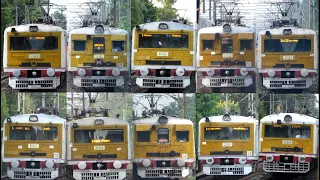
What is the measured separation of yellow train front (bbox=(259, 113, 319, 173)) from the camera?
10891 millimetres

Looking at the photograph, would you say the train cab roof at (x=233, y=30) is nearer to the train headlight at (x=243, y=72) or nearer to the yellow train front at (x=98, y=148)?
the train headlight at (x=243, y=72)

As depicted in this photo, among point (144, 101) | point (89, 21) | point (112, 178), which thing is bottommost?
point (112, 178)

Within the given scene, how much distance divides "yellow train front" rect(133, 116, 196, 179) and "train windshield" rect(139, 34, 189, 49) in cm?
72

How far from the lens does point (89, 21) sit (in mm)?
10953

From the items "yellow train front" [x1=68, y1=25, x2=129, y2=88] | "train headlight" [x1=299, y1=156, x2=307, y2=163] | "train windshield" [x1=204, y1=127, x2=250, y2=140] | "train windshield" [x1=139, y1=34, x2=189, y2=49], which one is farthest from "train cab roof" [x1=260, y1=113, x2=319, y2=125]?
"yellow train front" [x1=68, y1=25, x2=129, y2=88]

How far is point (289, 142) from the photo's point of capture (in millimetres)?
10938

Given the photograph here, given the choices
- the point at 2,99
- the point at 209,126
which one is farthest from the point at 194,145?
the point at 2,99

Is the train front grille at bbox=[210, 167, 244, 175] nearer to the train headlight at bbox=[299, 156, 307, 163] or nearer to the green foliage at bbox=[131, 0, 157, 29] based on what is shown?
the train headlight at bbox=[299, 156, 307, 163]

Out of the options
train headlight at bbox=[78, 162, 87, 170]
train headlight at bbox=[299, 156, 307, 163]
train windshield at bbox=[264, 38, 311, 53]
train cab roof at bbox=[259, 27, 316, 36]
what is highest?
train cab roof at bbox=[259, 27, 316, 36]

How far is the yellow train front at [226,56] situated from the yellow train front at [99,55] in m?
0.76

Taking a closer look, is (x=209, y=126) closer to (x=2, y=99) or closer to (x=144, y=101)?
(x=144, y=101)

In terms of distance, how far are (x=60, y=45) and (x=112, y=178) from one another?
1.41 m

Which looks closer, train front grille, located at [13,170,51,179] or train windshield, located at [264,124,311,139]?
train front grille, located at [13,170,51,179]

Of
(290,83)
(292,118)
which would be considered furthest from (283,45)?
(292,118)
